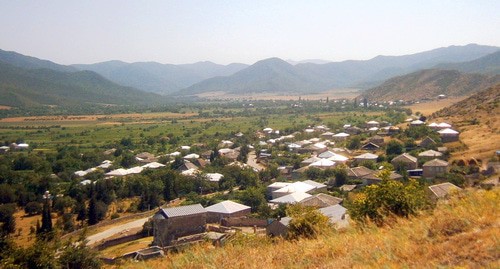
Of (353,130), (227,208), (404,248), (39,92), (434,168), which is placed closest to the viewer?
(404,248)

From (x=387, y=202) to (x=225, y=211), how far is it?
1506 centimetres

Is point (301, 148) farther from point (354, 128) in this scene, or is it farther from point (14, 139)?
point (14, 139)

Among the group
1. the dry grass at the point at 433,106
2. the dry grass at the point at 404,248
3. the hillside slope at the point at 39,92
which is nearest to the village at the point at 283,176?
the dry grass at the point at 404,248

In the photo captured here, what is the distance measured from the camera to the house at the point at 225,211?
23766mm

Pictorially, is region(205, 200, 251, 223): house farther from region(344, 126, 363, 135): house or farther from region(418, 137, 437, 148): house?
region(344, 126, 363, 135): house

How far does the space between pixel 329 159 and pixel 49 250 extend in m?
26.8

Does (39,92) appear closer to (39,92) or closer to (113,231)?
(39,92)

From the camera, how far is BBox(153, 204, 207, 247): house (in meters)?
20.2

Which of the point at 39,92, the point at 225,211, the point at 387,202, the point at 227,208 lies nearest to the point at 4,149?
the point at 227,208

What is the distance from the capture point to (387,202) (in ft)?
31.8

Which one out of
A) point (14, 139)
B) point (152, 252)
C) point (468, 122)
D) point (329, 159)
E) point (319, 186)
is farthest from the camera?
point (14, 139)

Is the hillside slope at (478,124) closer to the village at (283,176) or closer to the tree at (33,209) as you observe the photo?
the village at (283,176)

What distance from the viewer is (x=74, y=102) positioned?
167m

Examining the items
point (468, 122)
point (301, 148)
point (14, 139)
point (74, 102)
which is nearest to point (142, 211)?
point (301, 148)
